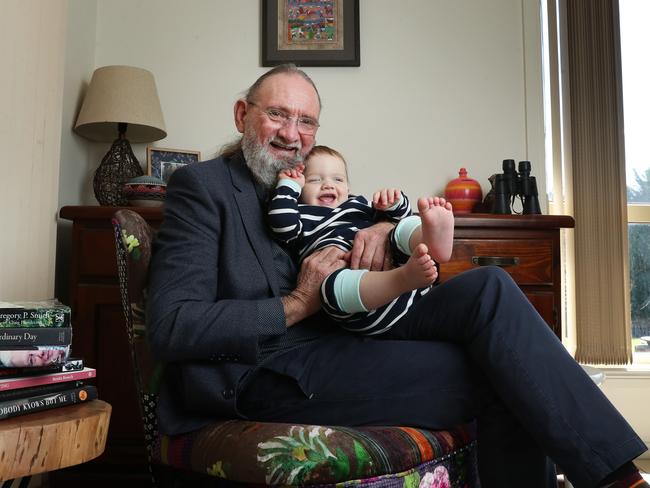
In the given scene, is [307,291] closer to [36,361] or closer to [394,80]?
[36,361]

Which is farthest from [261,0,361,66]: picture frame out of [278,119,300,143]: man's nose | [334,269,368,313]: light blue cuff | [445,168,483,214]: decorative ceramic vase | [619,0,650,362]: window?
[334,269,368,313]: light blue cuff

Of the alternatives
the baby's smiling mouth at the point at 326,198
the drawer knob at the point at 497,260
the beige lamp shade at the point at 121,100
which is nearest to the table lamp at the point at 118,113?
the beige lamp shade at the point at 121,100

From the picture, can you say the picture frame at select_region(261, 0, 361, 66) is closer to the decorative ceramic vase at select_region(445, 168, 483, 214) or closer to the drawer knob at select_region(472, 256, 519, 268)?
the decorative ceramic vase at select_region(445, 168, 483, 214)

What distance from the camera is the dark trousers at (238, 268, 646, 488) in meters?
1.04

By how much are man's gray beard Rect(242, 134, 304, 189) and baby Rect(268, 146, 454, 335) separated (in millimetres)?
29

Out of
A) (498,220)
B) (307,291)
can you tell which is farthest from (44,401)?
(498,220)

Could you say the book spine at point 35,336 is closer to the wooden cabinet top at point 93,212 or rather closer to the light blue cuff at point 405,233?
the light blue cuff at point 405,233

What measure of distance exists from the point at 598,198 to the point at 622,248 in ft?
0.81

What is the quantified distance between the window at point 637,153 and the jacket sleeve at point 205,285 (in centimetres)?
216

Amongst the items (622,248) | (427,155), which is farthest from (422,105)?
(622,248)

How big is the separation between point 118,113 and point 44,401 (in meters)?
1.55

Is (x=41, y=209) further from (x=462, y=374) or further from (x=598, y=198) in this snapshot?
(x=598, y=198)

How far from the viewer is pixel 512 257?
82.0 inches

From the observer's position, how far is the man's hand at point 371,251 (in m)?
1.26
